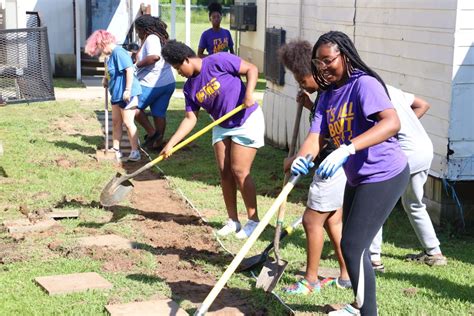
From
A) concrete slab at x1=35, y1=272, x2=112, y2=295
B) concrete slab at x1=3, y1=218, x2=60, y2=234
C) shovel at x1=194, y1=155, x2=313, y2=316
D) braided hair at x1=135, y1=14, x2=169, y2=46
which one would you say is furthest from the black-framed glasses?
braided hair at x1=135, y1=14, x2=169, y2=46

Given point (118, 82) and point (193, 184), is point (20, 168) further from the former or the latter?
point (193, 184)

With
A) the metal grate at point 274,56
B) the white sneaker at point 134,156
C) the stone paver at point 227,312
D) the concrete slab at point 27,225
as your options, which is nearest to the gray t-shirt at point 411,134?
the stone paver at point 227,312

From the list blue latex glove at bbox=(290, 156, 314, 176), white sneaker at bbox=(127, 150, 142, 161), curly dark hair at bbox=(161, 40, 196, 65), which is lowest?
white sneaker at bbox=(127, 150, 142, 161)

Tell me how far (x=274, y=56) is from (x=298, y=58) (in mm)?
6307

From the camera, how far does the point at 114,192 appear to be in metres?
7.47

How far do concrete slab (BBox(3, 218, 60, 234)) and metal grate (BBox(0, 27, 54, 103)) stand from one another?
2337 millimetres

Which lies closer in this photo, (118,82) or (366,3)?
(366,3)

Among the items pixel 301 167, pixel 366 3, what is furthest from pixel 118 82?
pixel 301 167

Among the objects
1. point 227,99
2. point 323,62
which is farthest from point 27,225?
point 323,62

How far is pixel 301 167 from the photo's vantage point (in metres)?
4.47

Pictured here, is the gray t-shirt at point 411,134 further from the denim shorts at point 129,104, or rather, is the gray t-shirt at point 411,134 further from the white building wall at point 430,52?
the denim shorts at point 129,104

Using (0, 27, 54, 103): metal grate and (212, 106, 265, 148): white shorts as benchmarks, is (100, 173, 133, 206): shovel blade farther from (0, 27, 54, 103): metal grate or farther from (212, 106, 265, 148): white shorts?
(0, 27, 54, 103): metal grate

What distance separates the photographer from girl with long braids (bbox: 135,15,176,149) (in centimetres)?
1094

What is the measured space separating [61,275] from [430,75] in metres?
3.82
